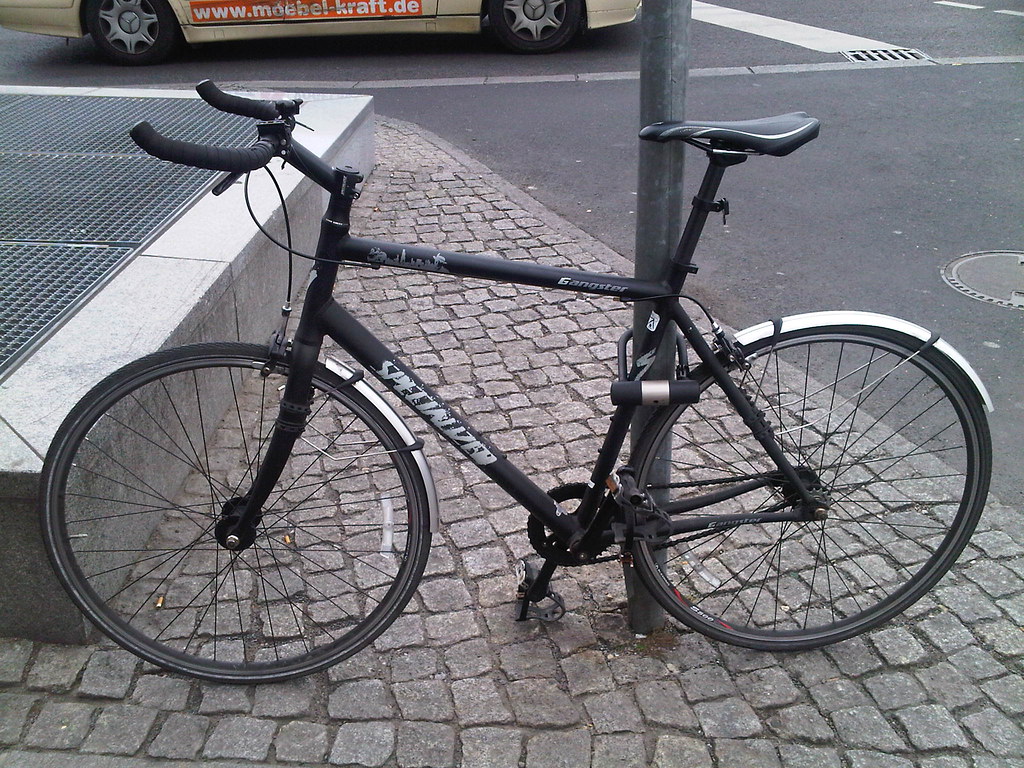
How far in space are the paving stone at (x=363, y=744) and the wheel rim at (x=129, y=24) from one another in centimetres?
927

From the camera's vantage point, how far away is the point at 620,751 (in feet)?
8.25

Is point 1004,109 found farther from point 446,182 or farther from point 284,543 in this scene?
point 284,543

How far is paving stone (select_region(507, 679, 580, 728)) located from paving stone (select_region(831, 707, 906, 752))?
71cm

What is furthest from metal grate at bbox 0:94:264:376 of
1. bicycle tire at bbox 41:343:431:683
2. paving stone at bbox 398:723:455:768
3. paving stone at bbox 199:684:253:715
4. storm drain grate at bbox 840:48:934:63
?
storm drain grate at bbox 840:48:934:63

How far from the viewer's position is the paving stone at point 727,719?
257 cm

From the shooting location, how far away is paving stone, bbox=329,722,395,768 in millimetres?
2492

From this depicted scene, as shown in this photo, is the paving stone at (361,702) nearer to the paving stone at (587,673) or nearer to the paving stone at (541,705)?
the paving stone at (541,705)

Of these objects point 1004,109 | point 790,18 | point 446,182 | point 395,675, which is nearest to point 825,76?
point 1004,109

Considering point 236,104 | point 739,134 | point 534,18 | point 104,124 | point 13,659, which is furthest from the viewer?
point 534,18

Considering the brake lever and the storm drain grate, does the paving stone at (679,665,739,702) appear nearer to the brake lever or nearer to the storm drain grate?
the brake lever

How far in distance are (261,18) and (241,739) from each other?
8.82 m

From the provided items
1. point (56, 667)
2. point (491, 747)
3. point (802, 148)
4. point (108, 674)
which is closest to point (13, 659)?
point (56, 667)

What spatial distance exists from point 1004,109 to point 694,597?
279 inches

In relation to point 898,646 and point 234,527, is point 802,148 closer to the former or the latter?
point 898,646
